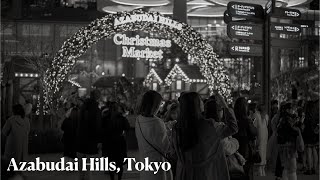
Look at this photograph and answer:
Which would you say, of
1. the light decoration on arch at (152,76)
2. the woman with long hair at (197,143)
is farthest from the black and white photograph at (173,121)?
the light decoration on arch at (152,76)

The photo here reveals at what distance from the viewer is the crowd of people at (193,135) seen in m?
5.05

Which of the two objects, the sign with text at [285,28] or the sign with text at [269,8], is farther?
the sign with text at [285,28]

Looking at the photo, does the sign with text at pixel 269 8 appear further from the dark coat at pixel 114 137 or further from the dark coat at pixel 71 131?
the dark coat at pixel 71 131

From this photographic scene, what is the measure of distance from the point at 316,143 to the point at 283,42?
2.61 metres

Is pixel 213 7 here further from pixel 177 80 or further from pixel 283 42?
pixel 283 42

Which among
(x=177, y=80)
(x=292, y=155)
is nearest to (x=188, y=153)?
(x=292, y=155)

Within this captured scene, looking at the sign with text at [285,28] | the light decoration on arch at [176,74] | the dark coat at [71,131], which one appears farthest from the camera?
the light decoration on arch at [176,74]

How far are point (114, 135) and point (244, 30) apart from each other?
3.98 meters

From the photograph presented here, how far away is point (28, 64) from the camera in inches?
1764

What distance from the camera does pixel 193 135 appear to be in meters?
5.00

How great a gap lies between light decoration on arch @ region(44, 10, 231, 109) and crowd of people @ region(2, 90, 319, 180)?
96.9 inches

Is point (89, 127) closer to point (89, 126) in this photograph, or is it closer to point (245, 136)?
point (89, 126)

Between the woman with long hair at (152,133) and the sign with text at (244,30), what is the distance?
6.68 meters

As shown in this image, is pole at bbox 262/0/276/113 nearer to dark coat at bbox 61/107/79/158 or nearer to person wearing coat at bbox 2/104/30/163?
dark coat at bbox 61/107/79/158
